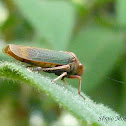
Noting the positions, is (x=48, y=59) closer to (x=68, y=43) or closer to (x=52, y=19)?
(x=52, y=19)

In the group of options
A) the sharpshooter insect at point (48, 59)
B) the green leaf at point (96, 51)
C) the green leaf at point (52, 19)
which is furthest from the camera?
the green leaf at point (96, 51)

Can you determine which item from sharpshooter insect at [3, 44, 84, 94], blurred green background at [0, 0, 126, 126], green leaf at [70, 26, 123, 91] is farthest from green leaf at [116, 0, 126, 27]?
sharpshooter insect at [3, 44, 84, 94]

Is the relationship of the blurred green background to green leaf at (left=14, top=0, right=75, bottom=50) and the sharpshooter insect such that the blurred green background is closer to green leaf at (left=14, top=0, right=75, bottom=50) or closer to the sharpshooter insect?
green leaf at (left=14, top=0, right=75, bottom=50)

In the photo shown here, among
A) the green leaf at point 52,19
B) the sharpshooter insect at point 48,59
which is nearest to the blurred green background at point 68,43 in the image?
the green leaf at point 52,19

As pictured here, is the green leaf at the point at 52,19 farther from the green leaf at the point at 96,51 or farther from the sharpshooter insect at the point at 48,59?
the sharpshooter insect at the point at 48,59

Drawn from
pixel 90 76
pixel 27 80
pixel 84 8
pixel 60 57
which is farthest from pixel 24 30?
pixel 27 80

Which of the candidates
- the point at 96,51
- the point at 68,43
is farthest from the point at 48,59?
the point at 96,51

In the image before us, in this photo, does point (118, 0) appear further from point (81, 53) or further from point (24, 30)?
point (24, 30)
